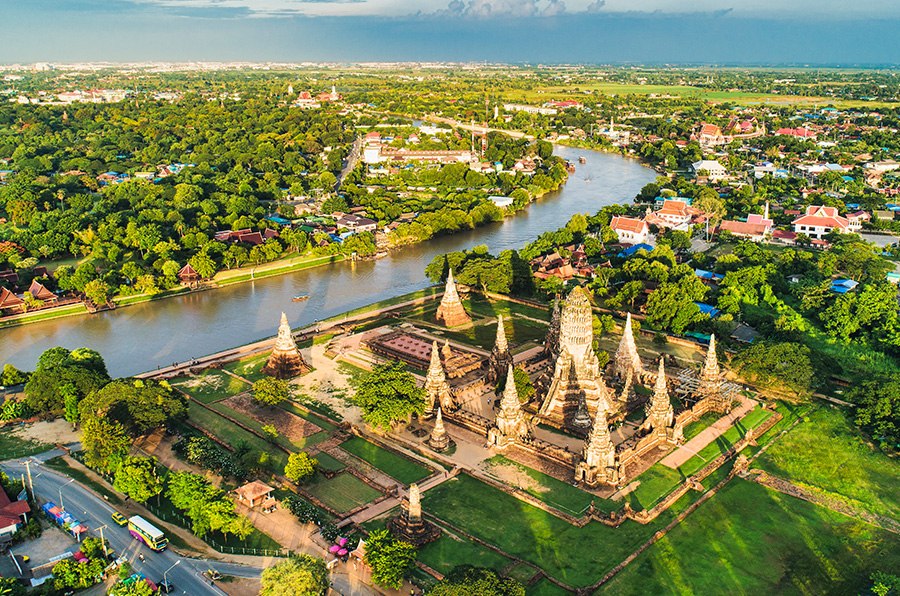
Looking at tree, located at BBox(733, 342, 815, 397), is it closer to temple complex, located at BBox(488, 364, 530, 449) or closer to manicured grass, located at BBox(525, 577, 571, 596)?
temple complex, located at BBox(488, 364, 530, 449)

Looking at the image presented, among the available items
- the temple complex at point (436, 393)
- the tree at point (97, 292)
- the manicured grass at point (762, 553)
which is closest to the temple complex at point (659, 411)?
the manicured grass at point (762, 553)

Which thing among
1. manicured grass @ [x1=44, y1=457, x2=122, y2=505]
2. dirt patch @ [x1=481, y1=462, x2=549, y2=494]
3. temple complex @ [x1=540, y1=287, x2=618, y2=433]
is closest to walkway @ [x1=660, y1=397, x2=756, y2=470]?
temple complex @ [x1=540, y1=287, x2=618, y2=433]

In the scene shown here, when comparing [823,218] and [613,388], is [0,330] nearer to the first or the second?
[613,388]

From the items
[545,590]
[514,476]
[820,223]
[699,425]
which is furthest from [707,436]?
[820,223]

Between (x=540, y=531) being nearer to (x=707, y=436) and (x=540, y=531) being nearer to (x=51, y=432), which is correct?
(x=707, y=436)

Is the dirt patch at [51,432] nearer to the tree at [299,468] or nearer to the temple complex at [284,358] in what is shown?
the temple complex at [284,358]

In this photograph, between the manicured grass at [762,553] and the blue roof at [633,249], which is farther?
the blue roof at [633,249]
